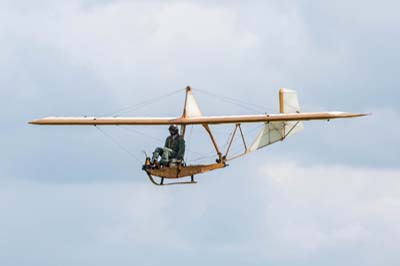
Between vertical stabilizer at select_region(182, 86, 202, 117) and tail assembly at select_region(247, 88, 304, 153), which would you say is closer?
vertical stabilizer at select_region(182, 86, 202, 117)

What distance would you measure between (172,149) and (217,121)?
339 cm

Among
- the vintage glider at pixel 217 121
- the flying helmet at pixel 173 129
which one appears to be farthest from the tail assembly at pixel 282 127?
the flying helmet at pixel 173 129

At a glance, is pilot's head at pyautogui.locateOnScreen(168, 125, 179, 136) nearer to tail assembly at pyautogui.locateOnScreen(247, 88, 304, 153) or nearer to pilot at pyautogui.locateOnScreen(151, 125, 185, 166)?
pilot at pyautogui.locateOnScreen(151, 125, 185, 166)

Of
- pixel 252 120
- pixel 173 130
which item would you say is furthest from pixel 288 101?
pixel 173 130

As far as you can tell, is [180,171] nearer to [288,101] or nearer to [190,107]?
[190,107]

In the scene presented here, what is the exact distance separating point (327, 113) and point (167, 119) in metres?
7.83

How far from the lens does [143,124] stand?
74188 mm

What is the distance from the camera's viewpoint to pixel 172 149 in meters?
70.4

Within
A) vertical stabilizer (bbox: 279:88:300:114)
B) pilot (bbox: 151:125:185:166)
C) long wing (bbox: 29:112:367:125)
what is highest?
vertical stabilizer (bbox: 279:88:300:114)

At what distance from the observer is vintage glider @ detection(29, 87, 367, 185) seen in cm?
7069

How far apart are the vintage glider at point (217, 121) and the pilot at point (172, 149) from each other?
0.36 meters

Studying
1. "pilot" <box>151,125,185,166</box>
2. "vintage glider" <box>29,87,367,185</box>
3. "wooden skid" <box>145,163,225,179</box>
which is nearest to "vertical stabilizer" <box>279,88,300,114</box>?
"vintage glider" <box>29,87,367,185</box>

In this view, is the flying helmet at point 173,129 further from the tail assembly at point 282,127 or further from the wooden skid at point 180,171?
the tail assembly at point 282,127

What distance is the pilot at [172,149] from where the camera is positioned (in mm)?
69688
